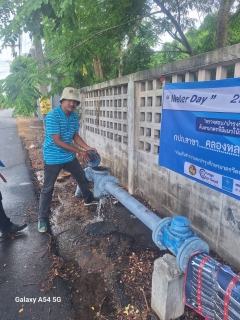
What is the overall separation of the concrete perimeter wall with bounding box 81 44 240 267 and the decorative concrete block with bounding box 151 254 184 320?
3.08 ft

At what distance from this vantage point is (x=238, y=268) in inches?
100.0

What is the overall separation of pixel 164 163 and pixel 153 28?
566 cm

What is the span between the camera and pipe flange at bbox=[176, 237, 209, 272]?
1776mm

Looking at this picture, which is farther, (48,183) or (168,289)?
(48,183)

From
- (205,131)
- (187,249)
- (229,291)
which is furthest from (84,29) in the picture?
(229,291)

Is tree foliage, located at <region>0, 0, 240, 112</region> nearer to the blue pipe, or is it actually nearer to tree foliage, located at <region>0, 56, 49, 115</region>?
tree foliage, located at <region>0, 56, 49, 115</region>

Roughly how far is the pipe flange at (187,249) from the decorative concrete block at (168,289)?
0.13 meters

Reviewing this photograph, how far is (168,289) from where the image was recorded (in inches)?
73.6

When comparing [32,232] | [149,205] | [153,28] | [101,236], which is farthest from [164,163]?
[153,28]

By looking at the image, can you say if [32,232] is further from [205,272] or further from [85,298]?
[205,272]

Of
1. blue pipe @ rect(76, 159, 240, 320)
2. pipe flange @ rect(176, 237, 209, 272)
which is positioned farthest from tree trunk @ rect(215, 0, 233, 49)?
pipe flange @ rect(176, 237, 209, 272)

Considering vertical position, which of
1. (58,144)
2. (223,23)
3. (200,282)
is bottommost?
(200,282)

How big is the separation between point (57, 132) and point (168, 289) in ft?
7.75

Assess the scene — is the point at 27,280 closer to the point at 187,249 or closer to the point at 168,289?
the point at 168,289
